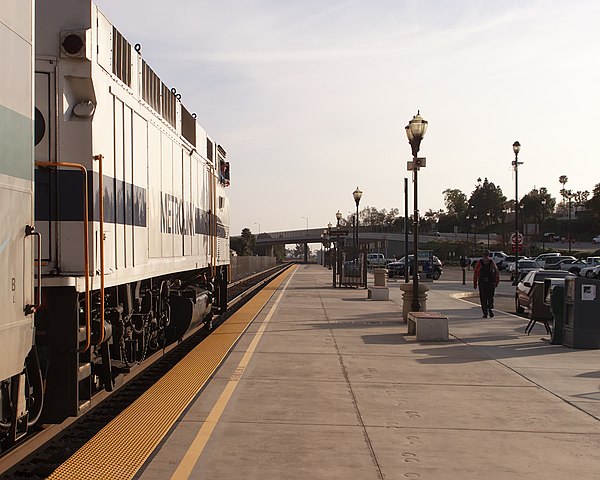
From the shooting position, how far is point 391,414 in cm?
822

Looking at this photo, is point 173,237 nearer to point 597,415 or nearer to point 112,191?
point 112,191

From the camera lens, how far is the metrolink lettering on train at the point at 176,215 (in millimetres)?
11211

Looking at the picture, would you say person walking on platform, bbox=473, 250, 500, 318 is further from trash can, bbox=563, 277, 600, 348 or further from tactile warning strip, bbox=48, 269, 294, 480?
tactile warning strip, bbox=48, 269, 294, 480

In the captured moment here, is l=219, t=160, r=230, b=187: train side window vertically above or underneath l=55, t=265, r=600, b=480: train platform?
above

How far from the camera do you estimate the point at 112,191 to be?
26.2ft

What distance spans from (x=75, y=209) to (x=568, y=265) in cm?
5054

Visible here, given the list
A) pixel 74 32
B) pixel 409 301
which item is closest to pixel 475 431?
pixel 74 32

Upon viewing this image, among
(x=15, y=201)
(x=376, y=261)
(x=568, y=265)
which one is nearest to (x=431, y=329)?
(x=15, y=201)

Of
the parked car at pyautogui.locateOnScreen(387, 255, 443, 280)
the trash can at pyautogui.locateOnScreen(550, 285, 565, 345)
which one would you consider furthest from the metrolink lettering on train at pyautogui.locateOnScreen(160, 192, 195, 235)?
the parked car at pyautogui.locateOnScreen(387, 255, 443, 280)

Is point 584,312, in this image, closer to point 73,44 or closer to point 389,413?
point 389,413

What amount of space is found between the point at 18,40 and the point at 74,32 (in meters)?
1.95

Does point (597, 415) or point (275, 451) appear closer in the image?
point (275, 451)

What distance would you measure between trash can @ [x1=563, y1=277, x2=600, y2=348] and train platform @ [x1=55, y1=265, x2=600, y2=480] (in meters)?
0.45

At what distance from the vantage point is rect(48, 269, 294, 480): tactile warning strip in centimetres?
595
